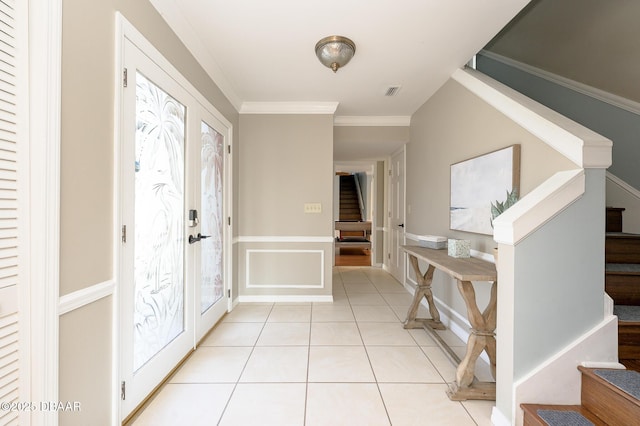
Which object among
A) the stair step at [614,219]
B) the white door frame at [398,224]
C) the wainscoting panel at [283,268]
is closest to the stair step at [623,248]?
the stair step at [614,219]

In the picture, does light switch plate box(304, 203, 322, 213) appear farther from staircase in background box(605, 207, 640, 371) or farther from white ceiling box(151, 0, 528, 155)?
staircase in background box(605, 207, 640, 371)

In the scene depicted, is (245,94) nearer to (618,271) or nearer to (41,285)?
(41,285)

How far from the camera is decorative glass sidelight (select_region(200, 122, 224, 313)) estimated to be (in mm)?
2330

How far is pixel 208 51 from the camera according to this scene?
2176mm

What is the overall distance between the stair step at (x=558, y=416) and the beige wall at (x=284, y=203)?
2.24 metres

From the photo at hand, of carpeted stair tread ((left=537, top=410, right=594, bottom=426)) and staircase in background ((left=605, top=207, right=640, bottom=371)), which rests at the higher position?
staircase in background ((left=605, top=207, right=640, bottom=371))

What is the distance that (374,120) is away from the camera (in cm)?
372

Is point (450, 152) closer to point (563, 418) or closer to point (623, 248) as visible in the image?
point (623, 248)

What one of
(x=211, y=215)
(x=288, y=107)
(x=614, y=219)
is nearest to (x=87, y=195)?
(x=211, y=215)

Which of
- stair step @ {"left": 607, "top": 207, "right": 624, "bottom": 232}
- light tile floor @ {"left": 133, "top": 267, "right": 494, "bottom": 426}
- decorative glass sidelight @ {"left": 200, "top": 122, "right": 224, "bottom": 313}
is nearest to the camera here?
light tile floor @ {"left": 133, "top": 267, "right": 494, "bottom": 426}

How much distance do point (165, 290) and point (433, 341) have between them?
2.23 m

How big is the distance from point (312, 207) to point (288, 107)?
1303 mm

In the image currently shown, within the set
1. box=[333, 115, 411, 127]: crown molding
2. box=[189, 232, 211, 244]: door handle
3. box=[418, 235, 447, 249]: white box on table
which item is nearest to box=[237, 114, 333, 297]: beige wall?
box=[333, 115, 411, 127]: crown molding

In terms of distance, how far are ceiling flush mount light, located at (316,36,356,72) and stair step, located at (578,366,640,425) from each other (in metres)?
2.49
